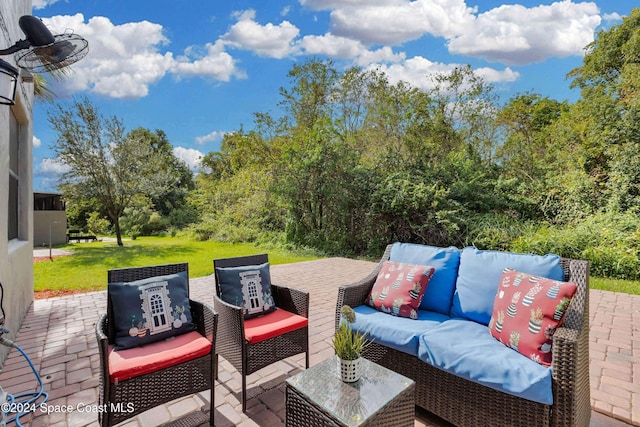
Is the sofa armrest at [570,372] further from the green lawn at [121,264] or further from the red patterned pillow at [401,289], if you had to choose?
the green lawn at [121,264]

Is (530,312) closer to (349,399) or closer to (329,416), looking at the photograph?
(349,399)

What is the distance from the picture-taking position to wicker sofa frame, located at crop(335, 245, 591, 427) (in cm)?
152

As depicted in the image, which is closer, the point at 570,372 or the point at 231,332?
the point at 570,372

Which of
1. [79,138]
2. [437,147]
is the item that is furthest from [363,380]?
[79,138]

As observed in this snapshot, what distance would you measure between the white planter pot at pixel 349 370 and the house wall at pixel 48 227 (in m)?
16.4

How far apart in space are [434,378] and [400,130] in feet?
28.9

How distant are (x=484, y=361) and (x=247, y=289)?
169 cm

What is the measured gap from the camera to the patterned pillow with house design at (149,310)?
2.00 meters

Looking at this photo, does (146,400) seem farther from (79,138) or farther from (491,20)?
(79,138)

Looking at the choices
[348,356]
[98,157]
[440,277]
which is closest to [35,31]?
[348,356]

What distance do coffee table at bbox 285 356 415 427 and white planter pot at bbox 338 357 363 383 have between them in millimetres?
20

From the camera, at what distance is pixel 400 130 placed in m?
9.77

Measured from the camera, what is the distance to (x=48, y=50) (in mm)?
2150

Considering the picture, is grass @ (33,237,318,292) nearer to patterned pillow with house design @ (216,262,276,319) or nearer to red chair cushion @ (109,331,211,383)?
patterned pillow with house design @ (216,262,276,319)
